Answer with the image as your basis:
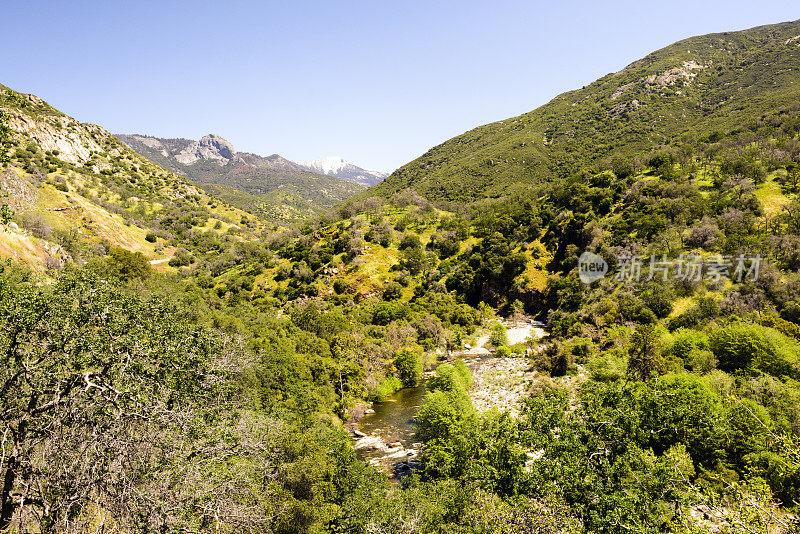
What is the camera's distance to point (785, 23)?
125 meters

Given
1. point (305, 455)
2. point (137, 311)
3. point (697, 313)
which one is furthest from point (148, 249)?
point (697, 313)

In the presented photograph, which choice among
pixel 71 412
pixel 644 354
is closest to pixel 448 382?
pixel 644 354

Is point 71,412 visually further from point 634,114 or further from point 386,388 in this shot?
point 634,114

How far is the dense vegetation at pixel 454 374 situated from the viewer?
28.0 ft

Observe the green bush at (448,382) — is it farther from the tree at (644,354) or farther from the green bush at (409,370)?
the tree at (644,354)

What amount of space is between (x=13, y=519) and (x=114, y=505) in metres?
3.00

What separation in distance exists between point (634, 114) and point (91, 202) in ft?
456

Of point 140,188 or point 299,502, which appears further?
point 140,188

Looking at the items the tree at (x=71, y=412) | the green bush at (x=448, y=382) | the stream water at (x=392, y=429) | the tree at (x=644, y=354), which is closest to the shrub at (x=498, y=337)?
the stream water at (x=392, y=429)

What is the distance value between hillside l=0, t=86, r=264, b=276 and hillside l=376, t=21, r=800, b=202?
201 ft

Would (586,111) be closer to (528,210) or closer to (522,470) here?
(528,210)

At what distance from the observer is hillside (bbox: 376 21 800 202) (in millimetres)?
91188

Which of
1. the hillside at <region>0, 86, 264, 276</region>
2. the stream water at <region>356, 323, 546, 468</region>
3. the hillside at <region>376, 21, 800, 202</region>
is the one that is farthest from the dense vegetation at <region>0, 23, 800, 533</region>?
the hillside at <region>376, 21, 800, 202</region>

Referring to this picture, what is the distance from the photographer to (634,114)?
107688mm
